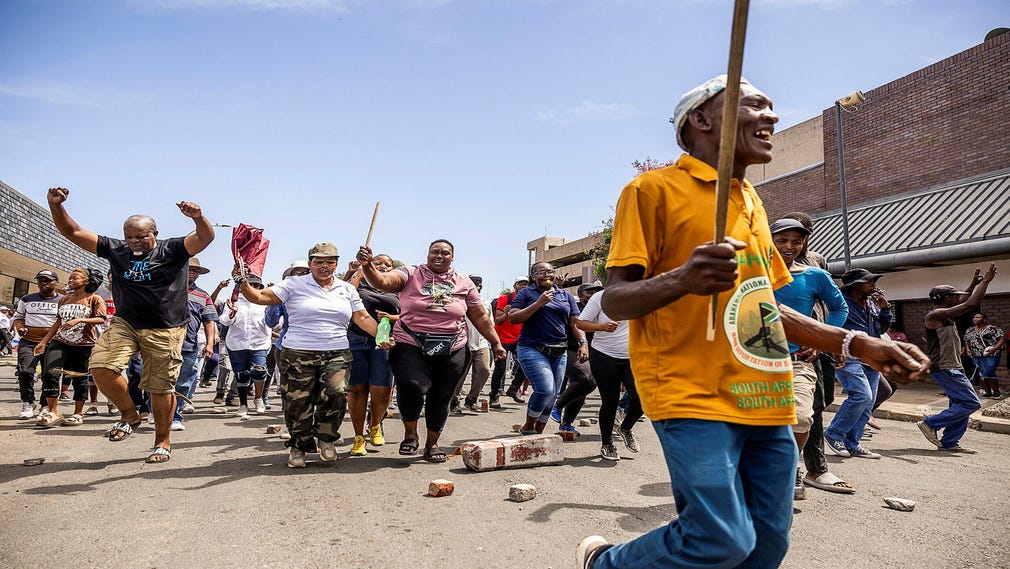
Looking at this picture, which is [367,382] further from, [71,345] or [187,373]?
[71,345]

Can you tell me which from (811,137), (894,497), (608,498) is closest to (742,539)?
(608,498)

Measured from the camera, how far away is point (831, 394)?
5.55m

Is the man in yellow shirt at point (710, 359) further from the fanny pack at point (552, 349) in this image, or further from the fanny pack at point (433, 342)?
the fanny pack at point (552, 349)

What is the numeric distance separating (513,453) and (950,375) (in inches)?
204

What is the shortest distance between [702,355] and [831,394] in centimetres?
410

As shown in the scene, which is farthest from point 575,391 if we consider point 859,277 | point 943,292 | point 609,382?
point 943,292

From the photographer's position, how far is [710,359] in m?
2.06

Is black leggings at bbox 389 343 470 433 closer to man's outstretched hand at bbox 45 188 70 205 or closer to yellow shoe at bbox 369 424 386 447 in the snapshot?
yellow shoe at bbox 369 424 386 447

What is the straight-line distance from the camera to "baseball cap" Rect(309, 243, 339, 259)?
626 centimetres

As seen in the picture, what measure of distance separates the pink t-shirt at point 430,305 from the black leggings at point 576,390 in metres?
1.74

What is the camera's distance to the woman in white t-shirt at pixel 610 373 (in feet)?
21.9

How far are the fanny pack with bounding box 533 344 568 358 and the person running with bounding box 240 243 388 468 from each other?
7.41 ft

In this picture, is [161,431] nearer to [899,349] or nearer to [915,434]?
[899,349]

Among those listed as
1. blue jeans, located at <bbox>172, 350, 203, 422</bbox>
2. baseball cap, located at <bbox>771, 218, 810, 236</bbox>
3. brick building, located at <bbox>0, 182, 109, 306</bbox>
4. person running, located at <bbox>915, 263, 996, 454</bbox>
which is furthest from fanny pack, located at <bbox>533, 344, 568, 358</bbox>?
brick building, located at <bbox>0, 182, 109, 306</bbox>
